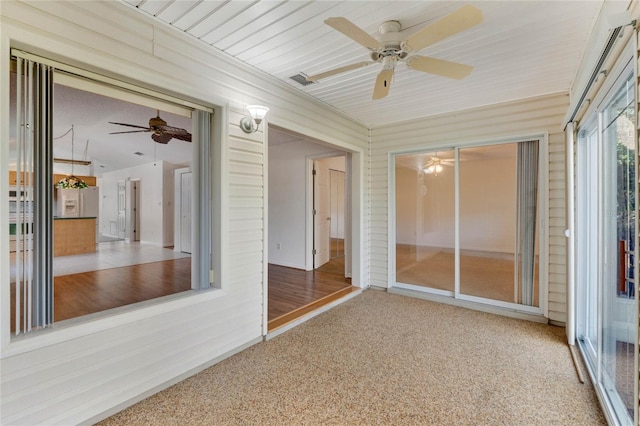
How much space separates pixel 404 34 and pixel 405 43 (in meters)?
0.41

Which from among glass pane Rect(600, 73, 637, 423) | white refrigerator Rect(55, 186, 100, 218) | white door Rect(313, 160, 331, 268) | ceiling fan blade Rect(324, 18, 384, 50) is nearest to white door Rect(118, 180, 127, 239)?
white refrigerator Rect(55, 186, 100, 218)

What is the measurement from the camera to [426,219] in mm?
4520

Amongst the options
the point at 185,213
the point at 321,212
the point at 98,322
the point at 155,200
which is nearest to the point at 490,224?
the point at 321,212

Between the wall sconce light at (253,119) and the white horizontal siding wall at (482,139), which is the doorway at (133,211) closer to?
the white horizontal siding wall at (482,139)

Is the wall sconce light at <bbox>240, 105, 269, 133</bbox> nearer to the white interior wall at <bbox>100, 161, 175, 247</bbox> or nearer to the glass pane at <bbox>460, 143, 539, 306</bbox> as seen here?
the glass pane at <bbox>460, 143, 539, 306</bbox>

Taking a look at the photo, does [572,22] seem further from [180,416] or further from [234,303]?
[180,416]

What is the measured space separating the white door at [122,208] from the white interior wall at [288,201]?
6.83 meters

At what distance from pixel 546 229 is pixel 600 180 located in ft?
4.51

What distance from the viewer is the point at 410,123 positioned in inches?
177

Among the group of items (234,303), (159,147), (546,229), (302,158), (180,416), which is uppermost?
(159,147)

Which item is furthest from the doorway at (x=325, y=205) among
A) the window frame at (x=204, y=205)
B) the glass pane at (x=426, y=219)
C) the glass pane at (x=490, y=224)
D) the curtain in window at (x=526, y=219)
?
the window frame at (x=204, y=205)

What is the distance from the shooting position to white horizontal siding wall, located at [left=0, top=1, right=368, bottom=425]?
1625 mm

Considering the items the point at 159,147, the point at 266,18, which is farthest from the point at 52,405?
the point at 159,147

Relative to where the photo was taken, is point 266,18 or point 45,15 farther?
point 266,18
